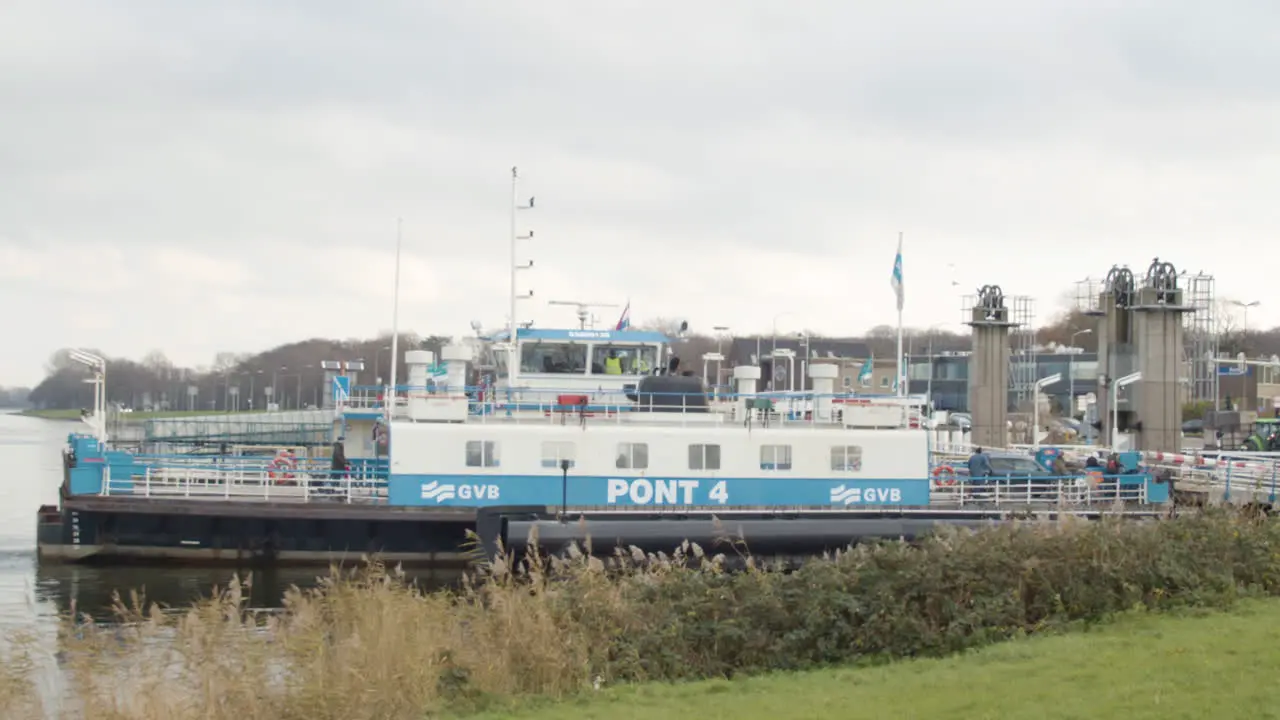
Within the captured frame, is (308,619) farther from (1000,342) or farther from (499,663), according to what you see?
(1000,342)

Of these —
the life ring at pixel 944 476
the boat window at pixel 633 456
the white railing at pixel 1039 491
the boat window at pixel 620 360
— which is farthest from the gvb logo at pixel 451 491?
the life ring at pixel 944 476

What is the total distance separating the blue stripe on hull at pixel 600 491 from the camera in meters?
26.5

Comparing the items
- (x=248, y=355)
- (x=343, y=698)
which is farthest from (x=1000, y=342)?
(x=248, y=355)

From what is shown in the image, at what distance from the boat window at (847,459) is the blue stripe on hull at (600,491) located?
26.9 inches

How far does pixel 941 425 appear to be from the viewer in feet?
200

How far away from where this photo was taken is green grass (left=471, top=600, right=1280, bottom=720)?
9.55 meters

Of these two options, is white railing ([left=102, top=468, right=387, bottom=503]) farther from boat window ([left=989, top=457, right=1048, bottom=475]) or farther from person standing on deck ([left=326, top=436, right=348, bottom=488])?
boat window ([left=989, top=457, right=1048, bottom=475])

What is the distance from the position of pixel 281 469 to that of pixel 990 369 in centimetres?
2750

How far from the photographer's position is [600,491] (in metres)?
26.6

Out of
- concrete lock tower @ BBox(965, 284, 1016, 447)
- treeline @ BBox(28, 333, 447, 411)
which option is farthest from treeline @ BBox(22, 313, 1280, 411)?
concrete lock tower @ BBox(965, 284, 1016, 447)

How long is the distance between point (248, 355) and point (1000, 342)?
138561 mm

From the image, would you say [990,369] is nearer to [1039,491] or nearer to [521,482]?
[1039,491]

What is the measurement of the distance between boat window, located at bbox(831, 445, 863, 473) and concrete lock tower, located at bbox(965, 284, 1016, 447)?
2013 centimetres

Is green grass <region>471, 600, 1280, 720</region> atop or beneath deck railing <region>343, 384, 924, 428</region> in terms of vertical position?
beneath
